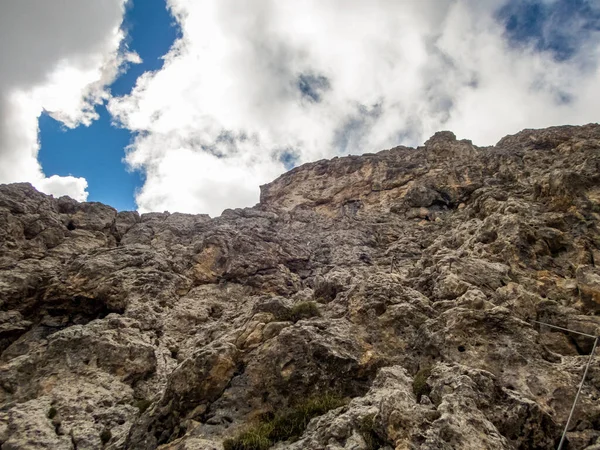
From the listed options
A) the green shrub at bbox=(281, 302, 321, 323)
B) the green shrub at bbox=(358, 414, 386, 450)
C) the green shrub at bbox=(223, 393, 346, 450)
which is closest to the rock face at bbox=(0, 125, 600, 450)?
the green shrub at bbox=(358, 414, 386, 450)

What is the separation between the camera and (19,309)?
1097 inches

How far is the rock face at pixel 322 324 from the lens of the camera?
1324 centimetres

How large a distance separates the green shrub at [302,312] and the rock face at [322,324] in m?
0.20

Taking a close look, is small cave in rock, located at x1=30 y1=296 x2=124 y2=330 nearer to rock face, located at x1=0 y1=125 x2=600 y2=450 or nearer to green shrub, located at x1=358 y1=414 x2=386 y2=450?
rock face, located at x1=0 y1=125 x2=600 y2=450

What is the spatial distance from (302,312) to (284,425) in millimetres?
7731

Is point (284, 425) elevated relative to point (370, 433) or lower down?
elevated

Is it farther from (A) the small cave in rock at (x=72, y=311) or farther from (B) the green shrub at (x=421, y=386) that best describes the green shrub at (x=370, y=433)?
(A) the small cave in rock at (x=72, y=311)

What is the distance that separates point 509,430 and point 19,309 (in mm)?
31717

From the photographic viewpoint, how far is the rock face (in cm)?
1324

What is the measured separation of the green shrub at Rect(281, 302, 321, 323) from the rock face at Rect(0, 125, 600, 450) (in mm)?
196

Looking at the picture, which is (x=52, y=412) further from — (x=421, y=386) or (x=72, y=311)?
(x=421, y=386)

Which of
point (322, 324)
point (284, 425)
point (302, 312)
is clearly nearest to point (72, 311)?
point (302, 312)

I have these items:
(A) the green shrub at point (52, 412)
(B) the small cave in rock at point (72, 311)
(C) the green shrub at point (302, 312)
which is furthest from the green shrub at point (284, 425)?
(B) the small cave in rock at point (72, 311)

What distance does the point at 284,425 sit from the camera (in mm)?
14414
